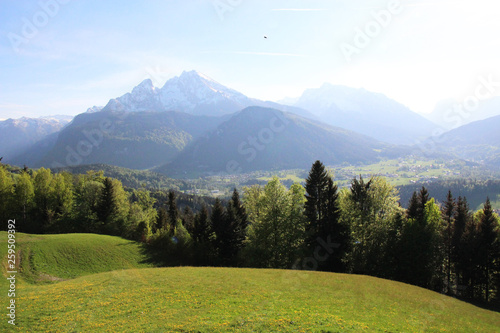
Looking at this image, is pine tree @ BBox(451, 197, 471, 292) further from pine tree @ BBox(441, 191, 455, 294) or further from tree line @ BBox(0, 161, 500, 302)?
pine tree @ BBox(441, 191, 455, 294)

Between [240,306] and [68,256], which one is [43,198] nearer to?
[68,256]

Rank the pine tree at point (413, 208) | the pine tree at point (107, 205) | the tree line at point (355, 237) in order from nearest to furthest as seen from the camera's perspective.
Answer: the tree line at point (355, 237) → the pine tree at point (413, 208) → the pine tree at point (107, 205)

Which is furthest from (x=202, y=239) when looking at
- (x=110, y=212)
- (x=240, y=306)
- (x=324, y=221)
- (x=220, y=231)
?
(x=110, y=212)

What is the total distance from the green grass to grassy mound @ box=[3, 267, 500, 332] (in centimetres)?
7

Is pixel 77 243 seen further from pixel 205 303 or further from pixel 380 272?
pixel 380 272

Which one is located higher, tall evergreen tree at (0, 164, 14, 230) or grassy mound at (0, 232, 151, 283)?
tall evergreen tree at (0, 164, 14, 230)

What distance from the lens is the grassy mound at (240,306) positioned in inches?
697

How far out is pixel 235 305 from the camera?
21375 mm

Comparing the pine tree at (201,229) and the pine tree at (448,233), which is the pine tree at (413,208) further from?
the pine tree at (201,229)

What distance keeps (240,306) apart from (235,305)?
0.49 meters

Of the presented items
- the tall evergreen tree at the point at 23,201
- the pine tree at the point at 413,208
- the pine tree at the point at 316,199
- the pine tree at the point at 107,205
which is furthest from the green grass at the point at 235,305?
the pine tree at the point at 107,205

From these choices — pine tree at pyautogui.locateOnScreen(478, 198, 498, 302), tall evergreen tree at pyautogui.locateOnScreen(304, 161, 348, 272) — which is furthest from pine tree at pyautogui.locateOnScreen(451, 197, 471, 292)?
tall evergreen tree at pyautogui.locateOnScreen(304, 161, 348, 272)

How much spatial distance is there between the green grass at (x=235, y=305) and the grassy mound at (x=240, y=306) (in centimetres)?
7

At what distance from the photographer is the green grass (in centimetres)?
1770
